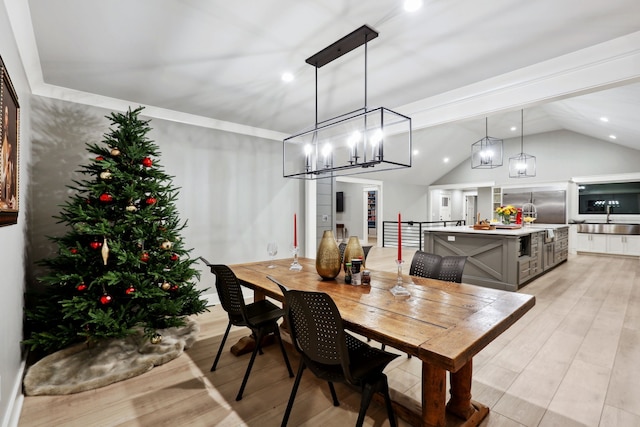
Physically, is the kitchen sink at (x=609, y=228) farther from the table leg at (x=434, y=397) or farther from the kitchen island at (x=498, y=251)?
the table leg at (x=434, y=397)

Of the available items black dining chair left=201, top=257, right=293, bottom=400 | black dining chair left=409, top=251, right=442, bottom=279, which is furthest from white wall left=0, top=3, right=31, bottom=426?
black dining chair left=409, top=251, right=442, bottom=279

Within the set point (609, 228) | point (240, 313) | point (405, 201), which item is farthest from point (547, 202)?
point (240, 313)

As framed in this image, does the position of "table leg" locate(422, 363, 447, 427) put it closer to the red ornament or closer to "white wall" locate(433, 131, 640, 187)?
the red ornament

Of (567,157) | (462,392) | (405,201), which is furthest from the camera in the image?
(405,201)

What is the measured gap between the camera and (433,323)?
1394mm

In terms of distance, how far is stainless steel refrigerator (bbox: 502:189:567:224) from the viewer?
8.72 metres

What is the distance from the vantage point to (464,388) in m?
1.76

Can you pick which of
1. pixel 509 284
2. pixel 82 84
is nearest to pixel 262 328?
pixel 82 84

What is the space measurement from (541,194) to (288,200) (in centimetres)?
830

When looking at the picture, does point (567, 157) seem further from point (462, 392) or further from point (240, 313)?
point (240, 313)

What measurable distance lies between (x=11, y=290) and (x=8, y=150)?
884 millimetres

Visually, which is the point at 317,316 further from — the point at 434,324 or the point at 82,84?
the point at 82,84

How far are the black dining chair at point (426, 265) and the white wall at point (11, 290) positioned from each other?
2602 millimetres

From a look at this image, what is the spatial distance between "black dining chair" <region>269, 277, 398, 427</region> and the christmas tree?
5.07 ft
